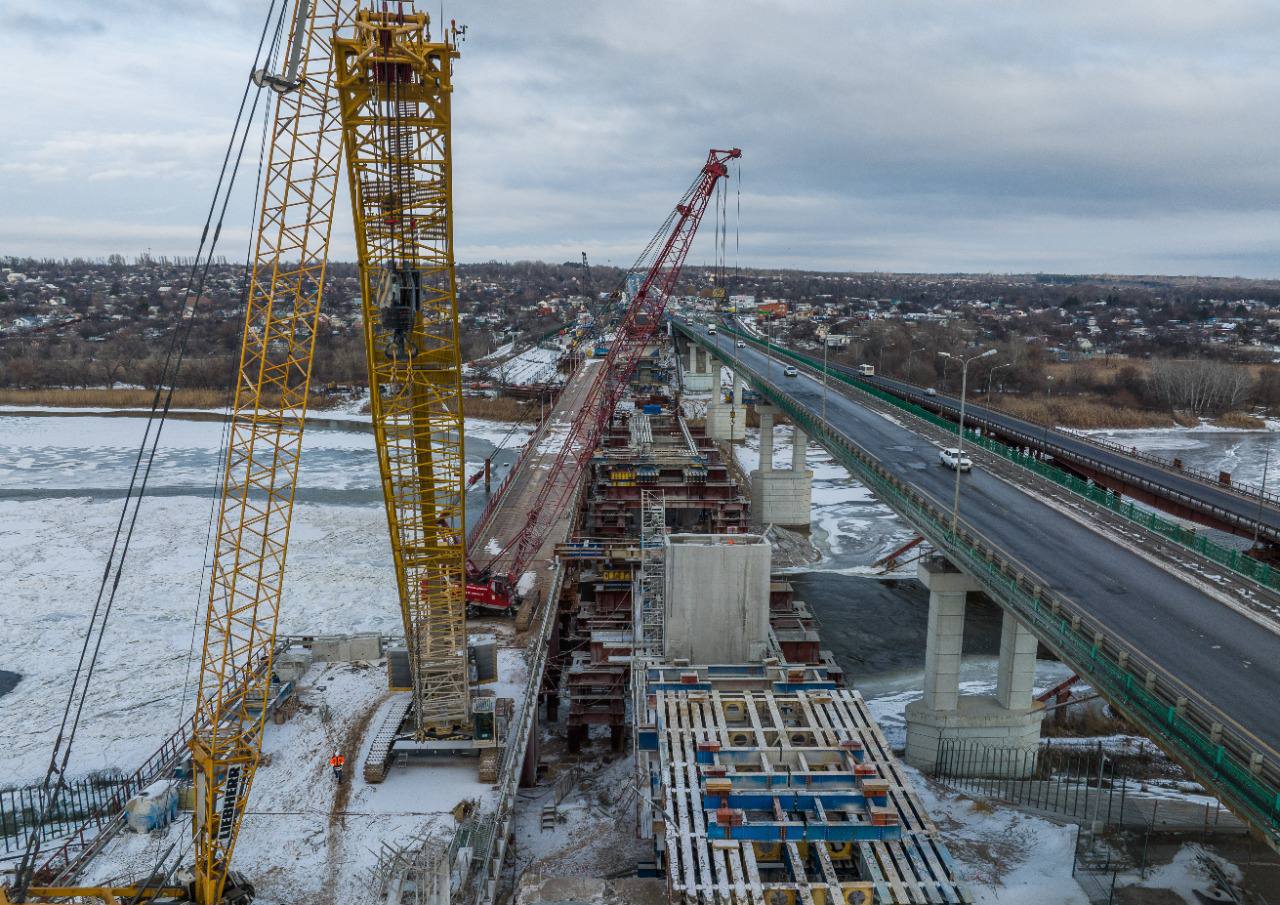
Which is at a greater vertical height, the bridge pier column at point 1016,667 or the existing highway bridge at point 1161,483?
the existing highway bridge at point 1161,483

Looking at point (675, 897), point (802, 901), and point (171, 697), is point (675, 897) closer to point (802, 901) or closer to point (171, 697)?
point (802, 901)

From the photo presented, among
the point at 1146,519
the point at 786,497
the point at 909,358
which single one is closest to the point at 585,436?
the point at 786,497

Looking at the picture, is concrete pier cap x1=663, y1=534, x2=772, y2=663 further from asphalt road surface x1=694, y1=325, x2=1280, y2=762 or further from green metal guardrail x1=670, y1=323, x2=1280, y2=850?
asphalt road surface x1=694, y1=325, x2=1280, y2=762

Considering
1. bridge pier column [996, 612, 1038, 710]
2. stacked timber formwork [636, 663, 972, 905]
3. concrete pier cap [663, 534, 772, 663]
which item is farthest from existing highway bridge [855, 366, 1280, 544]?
stacked timber formwork [636, 663, 972, 905]

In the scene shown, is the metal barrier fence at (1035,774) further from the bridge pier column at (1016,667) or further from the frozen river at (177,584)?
the frozen river at (177,584)

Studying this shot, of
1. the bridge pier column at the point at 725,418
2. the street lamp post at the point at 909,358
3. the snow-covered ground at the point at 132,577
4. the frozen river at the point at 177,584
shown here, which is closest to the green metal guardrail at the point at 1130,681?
the frozen river at the point at 177,584

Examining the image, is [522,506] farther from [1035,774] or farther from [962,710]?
[1035,774]
